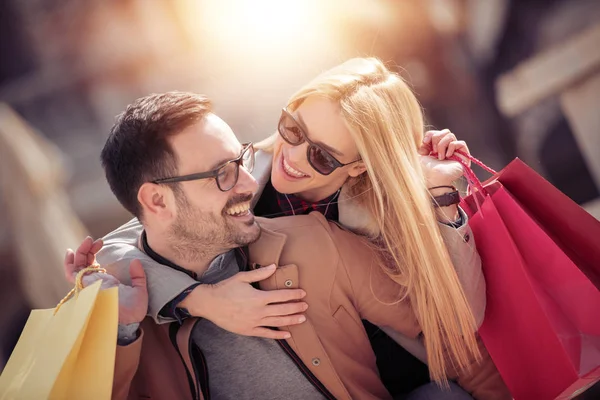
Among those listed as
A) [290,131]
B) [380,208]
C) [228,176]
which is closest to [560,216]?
[380,208]

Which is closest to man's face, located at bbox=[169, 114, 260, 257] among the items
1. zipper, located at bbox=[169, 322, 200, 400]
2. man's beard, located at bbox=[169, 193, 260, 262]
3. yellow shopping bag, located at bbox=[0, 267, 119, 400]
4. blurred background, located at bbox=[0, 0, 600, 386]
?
man's beard, located at bbox=[169, 193, 260, 262]

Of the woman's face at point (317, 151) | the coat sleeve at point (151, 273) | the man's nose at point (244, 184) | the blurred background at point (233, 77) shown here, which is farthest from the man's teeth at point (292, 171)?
the blurred background at point (233, 77)

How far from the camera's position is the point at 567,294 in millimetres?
1355

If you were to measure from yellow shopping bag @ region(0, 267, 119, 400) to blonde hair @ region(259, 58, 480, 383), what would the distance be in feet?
2.61

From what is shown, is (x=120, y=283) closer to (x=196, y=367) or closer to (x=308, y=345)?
(x=196, y=367)

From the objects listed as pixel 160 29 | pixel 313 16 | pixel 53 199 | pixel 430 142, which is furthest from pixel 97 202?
pixel 430 142

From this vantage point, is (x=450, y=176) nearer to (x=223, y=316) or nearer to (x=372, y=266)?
(x=372, y=266)

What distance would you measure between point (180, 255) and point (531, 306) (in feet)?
3.28

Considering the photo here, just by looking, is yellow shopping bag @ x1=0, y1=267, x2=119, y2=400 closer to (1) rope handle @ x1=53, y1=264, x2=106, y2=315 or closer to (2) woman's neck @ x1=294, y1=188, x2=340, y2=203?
(1) rope handle @ x1=53, y1=264, x2=106, y2=315

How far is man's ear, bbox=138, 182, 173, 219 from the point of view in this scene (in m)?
1.56

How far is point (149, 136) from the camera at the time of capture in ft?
5.04

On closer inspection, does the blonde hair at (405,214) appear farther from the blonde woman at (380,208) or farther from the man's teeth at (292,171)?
the man's teeth at (292,171)

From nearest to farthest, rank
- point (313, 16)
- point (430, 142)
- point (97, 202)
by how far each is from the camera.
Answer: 1. point (430, 142)
2. point (313, 16)
3. point (97, 202)

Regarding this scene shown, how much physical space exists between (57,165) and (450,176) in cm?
309
